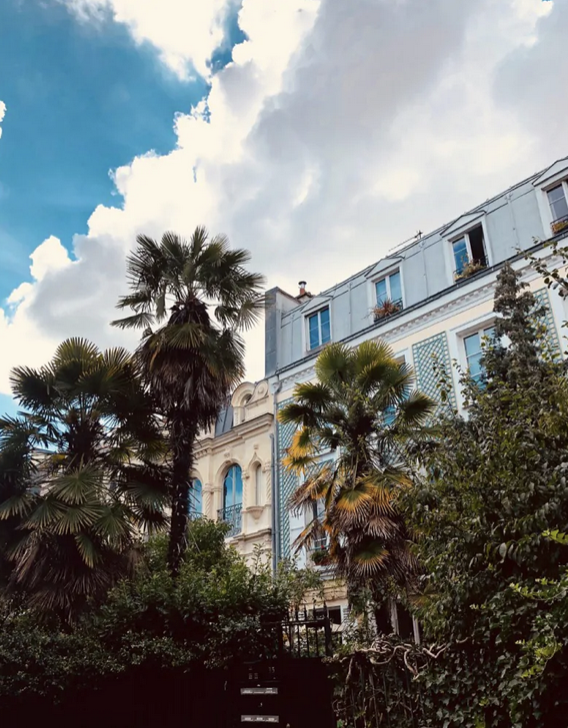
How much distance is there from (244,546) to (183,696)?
9.99 metres

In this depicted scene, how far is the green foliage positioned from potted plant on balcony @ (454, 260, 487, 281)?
9884mm

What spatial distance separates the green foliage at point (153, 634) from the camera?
9.43 metres

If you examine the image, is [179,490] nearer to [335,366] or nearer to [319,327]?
→ [335,366]

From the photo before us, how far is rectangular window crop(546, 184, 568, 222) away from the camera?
1545cm

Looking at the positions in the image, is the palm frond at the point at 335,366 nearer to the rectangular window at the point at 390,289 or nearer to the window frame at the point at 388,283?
the window frame at the point at 388,283

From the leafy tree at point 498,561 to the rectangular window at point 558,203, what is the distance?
33.5ft

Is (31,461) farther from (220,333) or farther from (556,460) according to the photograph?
(556,460)

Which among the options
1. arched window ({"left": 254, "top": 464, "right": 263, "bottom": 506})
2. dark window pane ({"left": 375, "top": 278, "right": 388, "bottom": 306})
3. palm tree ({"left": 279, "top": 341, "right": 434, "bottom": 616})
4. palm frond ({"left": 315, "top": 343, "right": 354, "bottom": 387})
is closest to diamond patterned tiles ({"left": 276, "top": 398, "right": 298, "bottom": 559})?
arched window ({"left": 254, "top": 464, "right": 263, "bottom": 506})

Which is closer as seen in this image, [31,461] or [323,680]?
[323,680]

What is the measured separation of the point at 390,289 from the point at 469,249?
2758 mm

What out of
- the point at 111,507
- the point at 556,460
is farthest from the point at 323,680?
the point at 111,507

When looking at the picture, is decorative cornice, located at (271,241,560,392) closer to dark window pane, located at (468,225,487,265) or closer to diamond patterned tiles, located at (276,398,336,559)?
dark window pane, located at (468,225,487,265)

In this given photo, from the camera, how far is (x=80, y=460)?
12.4 m

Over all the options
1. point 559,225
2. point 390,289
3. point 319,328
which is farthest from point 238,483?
point 559,225
